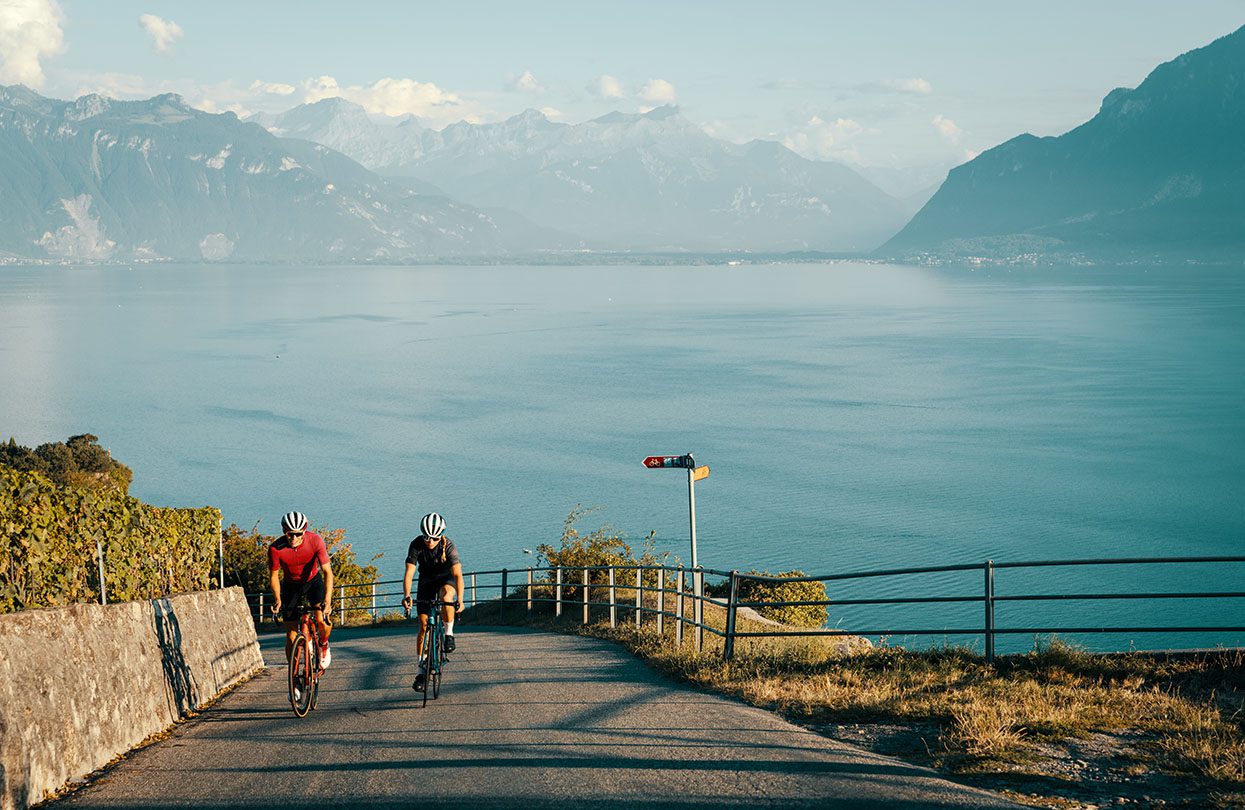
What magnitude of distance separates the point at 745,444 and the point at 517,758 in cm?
8167

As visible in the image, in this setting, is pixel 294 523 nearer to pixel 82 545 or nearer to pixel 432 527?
pixel 432 527

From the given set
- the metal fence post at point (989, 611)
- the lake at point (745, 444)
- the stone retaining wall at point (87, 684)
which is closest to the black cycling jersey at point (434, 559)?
the stone retaining wall at point (87, 684)

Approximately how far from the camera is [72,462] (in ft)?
182

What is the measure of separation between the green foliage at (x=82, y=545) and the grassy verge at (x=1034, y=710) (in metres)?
5.46

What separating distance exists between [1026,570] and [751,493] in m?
21.4

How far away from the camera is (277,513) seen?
69.9 meters

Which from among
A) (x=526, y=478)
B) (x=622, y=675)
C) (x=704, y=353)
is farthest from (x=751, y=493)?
(x=704, y=353)

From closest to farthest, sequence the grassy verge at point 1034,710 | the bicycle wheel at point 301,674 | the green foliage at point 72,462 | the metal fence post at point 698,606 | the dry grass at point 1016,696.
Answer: the grassy verge at point 1034,710
the dry grass at point 1016,696
the bicycle wheel at point 301,674
the metal fence post at point 698,606
the green foliage at point 72,462

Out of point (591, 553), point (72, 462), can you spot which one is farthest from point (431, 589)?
point (72, 462)

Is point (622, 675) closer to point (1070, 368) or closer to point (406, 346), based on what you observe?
point (1070, 368)

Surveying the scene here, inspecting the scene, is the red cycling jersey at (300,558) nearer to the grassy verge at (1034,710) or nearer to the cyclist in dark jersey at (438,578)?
the cyclist in dark jersey at (438,578)

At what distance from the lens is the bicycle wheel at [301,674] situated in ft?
33.5

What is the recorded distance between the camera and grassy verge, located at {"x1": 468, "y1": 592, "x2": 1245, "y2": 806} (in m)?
7.23

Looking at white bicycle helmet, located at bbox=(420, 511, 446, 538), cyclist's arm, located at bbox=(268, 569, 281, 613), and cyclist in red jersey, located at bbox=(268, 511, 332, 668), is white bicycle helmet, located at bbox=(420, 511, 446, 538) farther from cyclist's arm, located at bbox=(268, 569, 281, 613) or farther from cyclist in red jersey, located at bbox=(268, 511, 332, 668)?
cyclist's arm, located at bbox=(268, 569, 281, 613)
